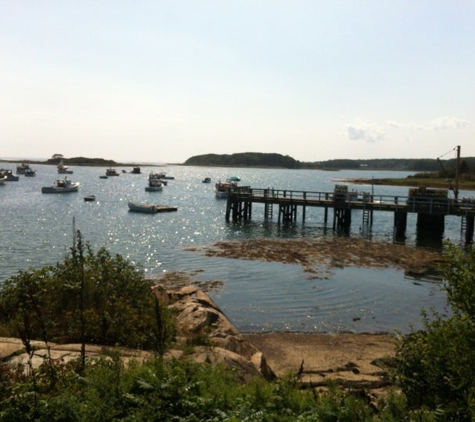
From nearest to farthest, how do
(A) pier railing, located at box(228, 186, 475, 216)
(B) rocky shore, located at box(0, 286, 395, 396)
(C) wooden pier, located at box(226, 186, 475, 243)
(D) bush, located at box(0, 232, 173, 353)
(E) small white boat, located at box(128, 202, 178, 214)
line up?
1. (B) rocky shore, located at box(0, 286, 395, 396)
2. (D) bush, located at box(0, 232, 173, 353)
3. (C) wooden pier, located at box(226, 186, 475, 243)
4. (A) pier railing, located at box(228, 186, 475, 216)
5. (E) small white boat, located at box(128, 202, 178, 214)

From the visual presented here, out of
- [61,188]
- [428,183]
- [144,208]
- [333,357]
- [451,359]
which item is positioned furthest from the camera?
[428,183]

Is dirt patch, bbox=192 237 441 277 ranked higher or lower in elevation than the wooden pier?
lower

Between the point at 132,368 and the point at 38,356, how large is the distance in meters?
2.24

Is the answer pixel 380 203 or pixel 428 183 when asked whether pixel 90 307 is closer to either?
pixel 380 203

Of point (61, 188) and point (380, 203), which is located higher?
point (380, 203)

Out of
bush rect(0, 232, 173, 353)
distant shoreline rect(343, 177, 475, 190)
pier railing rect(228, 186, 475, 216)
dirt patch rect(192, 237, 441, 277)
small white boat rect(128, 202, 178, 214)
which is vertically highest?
distant shoreline rect(343, 177, 475, 190)

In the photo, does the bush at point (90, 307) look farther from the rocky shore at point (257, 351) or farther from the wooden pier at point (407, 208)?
the wooden pier at point (407, 208)

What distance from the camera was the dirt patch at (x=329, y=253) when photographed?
3175cm

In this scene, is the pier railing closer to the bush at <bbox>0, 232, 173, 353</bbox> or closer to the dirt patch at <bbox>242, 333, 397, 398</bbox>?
the dirt patch at <bbox>242, 333, 397, 398</bbox>

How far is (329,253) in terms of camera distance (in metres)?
35.3

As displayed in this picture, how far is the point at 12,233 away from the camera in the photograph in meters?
40.7

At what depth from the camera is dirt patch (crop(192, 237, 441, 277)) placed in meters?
31.8

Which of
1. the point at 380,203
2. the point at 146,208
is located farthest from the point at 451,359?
the point at 146,208

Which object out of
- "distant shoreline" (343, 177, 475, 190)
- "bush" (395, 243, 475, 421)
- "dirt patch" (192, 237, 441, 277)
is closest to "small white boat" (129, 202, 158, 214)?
"dirt patch" (192, 237, 441, 277)
